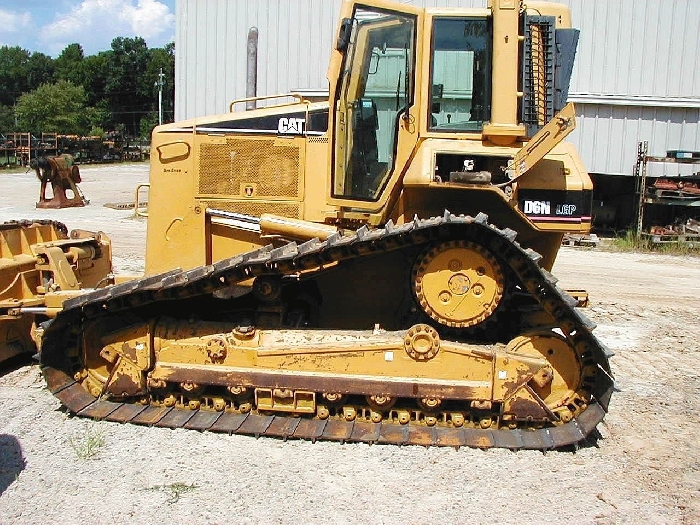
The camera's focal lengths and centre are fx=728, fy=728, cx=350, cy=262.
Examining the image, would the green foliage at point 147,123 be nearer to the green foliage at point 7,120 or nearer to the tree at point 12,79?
the green foliage at point 7,120

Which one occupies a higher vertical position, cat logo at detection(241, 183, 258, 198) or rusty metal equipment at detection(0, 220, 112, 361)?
cat logo at detection(241, 183, 258, 198)

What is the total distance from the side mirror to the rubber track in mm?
1544

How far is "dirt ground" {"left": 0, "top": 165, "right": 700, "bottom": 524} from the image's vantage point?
4.45 meters

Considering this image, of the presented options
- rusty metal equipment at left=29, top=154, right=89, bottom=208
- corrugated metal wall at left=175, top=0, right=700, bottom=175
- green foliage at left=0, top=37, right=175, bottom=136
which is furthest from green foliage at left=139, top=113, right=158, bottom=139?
corrugated metal wall at left=175, top=0, right=700, bottom=175

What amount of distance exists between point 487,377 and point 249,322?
1942 millimetres

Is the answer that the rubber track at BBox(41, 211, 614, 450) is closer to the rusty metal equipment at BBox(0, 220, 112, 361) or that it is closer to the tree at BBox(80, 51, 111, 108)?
the rusty metal equipment at BBox(0, 220, 112, 361)

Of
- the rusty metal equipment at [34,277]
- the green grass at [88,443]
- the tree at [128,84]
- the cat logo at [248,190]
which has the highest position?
the tree at [128,84]

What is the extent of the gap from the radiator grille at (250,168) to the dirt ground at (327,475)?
7.22 feet

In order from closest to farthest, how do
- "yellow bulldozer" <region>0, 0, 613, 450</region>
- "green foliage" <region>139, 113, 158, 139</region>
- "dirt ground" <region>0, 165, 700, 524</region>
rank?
"dirt ground" <region>0, 165, 700, 524</region> < "yellow bulldozer" <region>0, 0, 613, 450</region> < "green foliage" <region>139, 113, 158, 139</region>

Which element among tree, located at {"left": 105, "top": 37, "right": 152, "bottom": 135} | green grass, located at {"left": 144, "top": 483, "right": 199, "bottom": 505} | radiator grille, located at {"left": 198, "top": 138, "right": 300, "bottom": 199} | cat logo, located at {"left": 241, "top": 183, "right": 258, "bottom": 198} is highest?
tree, located at {"left": 105, "top": 37, "right": 152, "bottom": 135}

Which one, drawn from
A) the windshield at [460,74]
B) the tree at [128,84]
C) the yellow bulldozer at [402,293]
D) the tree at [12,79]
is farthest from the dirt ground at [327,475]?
the tree at [12,79]

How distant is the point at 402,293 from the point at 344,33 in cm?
213

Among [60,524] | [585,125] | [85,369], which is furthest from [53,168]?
[60,524]

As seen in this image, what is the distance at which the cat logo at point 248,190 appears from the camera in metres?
6.52
